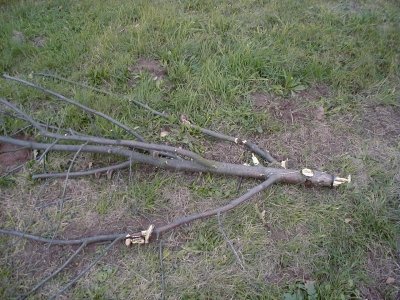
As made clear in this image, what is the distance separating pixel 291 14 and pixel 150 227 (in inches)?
102

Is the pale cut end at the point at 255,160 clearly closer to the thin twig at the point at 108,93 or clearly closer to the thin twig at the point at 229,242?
the thin twig at the point at 229,242

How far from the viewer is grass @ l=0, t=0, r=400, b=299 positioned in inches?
80.6

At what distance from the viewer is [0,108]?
2.80 meters

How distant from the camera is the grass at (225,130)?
2047 millimetres

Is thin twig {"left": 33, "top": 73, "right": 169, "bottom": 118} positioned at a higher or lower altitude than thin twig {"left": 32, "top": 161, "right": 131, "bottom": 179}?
higher

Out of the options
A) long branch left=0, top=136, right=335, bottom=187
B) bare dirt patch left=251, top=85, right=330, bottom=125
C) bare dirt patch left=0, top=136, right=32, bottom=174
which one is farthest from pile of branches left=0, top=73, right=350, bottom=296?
bare dirt patch left=251, top=85, right=330, bottom=125

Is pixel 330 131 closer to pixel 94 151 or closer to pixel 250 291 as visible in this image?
pixel 250 291

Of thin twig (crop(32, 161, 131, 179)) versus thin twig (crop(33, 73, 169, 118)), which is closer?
thin twig (crop(32, 161, 131, 179))

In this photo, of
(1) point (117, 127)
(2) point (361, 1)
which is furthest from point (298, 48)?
(1) point (117, 127)

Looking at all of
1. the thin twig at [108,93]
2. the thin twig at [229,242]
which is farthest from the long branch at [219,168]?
the thin twig at [108,93]

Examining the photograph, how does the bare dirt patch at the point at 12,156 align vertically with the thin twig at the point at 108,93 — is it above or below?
below

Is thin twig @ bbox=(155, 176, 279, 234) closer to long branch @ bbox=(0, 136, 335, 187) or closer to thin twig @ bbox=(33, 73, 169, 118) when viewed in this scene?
long branch @ bbox=(0, 136, 335, 187)

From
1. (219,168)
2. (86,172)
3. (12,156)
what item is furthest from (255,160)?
(12,156)

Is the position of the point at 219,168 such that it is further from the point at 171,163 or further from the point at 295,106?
the point at 295,106
